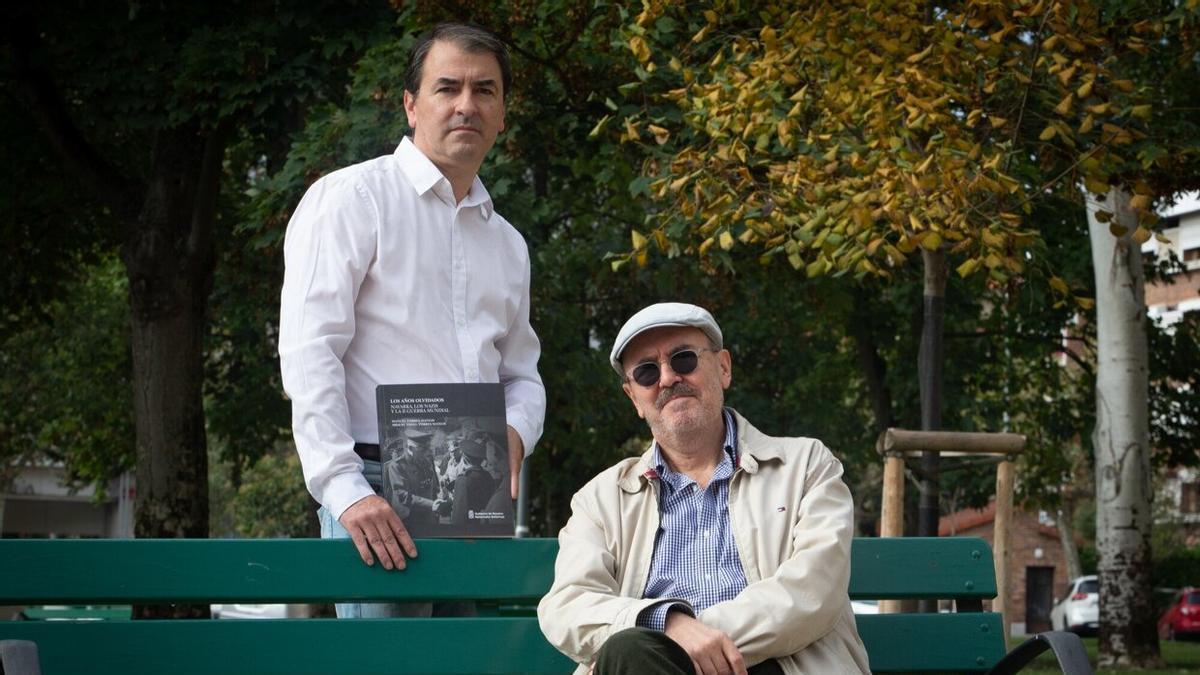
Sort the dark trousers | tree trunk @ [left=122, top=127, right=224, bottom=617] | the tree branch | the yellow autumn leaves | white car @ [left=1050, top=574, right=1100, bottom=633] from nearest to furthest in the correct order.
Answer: the dark trousers
the yellow autumn leaves
tree trunk @ [left=122, top=127, right=224, bottom=617]
the tree branch
white car @ [left=1050, top=574, right=1100, bottom=633]

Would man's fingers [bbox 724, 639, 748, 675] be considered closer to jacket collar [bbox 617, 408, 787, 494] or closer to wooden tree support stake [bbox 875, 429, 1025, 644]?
jacket collar [bbox 617, 408, 787, 494]

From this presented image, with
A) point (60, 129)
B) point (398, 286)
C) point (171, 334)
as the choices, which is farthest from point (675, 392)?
point (60, 129)

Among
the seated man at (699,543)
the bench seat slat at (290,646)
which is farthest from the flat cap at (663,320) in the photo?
the bench seat slat at (290,646)

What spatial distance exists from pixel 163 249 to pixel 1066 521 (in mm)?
43537

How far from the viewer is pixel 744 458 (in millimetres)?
4348

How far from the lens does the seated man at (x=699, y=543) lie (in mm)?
4047

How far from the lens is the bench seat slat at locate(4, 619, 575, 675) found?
432 centimetres

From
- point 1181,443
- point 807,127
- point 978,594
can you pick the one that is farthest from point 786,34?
point 1181,443

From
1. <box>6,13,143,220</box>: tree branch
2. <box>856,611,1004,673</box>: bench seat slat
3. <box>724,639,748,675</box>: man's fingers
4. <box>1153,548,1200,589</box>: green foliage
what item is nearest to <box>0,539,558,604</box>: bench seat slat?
<box>724,639,748,675</box>: man's fingers

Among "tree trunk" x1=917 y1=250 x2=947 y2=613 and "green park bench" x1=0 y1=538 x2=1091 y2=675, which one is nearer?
"green park bench" x1=0 y1=538 x2=1091 y2=675

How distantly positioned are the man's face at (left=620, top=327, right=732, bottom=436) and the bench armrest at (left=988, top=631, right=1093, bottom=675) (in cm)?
98

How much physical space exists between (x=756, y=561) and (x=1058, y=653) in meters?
0.75

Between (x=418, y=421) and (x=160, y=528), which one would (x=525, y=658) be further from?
(x=160, y=528)

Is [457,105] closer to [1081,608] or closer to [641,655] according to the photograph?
[641,655]
